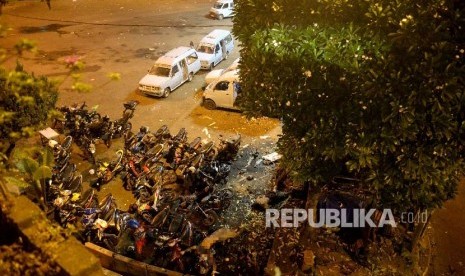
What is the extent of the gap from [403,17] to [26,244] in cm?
588

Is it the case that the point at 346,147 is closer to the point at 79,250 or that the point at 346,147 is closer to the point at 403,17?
the point at 403,17

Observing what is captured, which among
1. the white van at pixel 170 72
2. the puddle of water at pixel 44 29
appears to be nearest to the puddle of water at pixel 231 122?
the white van at pixel 170 72

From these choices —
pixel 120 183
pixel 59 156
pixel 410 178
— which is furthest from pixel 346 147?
pixel 59 156

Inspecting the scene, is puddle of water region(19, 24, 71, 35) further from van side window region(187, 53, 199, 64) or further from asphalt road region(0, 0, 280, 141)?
van side window region(187, 53, 199, 64)

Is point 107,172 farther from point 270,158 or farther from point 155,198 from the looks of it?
point 270,158

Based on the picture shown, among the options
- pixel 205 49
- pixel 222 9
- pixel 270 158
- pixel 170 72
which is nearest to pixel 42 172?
pixel 270 158

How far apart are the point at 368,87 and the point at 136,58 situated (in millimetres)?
15674

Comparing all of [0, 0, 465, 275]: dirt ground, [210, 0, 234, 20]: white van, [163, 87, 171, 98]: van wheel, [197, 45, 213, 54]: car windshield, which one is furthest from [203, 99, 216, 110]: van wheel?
[210, 0, 234, 20]: white van

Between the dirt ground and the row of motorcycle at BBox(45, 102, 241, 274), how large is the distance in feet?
2.46

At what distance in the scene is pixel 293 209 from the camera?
987 cm

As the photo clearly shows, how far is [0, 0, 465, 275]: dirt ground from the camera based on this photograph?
36.8 feet

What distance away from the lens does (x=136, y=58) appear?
19.5 metres

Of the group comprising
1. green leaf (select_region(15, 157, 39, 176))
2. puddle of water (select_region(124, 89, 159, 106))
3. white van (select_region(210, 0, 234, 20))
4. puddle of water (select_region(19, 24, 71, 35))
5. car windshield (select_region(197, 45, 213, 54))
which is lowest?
puddle of water (select_region(124, 89, 159, 106))

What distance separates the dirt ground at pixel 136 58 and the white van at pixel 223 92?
0.39 m
